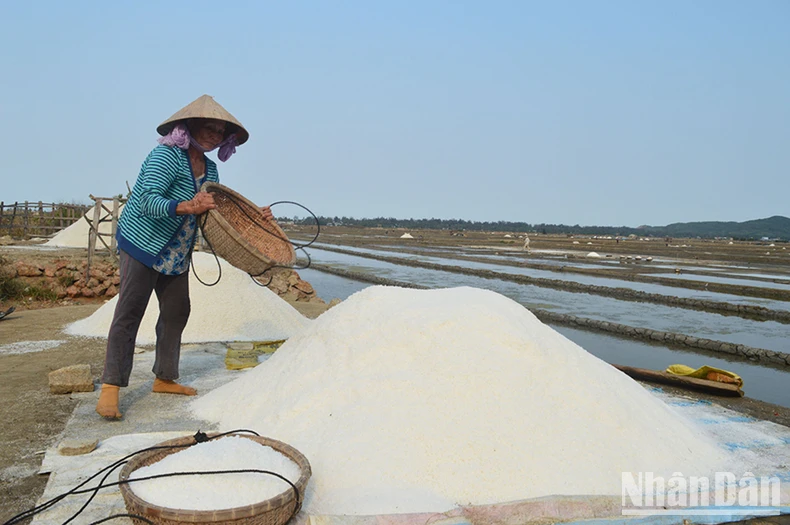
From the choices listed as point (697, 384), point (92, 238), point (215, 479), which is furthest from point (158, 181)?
point (92, 238)

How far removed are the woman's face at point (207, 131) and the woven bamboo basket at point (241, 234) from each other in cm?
18

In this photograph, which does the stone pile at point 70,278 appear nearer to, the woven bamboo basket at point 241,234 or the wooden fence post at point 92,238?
the wooden fence post at point 92,238

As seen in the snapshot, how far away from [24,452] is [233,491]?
1.13m

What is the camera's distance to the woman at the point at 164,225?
7.61ft

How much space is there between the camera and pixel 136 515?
1.33 meters

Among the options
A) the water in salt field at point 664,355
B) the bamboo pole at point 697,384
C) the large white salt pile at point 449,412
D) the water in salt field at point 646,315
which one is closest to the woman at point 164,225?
the large white salt pile at point 449,412

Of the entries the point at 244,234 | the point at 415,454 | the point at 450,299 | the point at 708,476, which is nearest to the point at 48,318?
the point at 244,234

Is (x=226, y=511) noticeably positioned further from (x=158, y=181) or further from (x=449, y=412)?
(x=158, y=181)

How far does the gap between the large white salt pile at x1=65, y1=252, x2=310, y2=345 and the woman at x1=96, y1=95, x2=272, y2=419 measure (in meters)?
1.70

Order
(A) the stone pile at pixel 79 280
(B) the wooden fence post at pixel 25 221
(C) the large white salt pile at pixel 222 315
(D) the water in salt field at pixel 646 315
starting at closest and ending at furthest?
(C) the large white salt pile at pixel 222 315 < (D) the water in salt field at pixel 646 315 < (A) the stone pile at pixel 79 280 < (B) the wooden fence post at pixel 25 221

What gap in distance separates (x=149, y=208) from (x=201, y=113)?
0.45 metres

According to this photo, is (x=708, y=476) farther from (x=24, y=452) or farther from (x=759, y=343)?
(x=759, y=343)

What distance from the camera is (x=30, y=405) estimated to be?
8.52 ft

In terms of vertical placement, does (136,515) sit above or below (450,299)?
below
